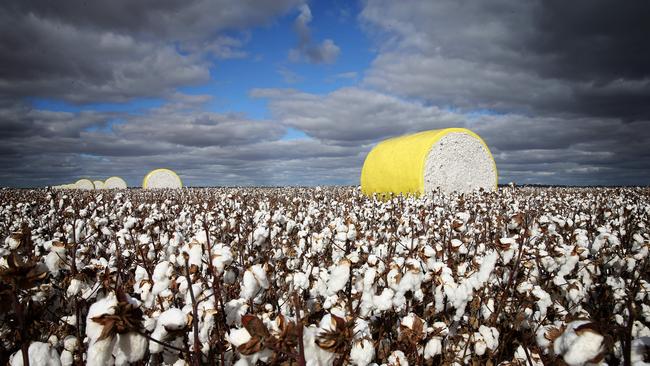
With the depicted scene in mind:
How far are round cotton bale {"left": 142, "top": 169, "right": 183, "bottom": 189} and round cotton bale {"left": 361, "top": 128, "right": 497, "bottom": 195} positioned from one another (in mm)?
30361

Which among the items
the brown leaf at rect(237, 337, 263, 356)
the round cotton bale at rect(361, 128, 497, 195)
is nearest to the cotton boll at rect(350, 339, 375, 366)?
the brown leaf at rect(237, 337, 263, 356)

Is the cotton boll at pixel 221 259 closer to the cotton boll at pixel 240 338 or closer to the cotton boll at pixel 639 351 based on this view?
the cotton boll at pixel 240 338

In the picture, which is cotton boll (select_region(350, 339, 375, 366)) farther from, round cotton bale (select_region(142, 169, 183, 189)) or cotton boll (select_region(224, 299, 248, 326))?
round cotton bale (select_region(142, 169, 183, 189))

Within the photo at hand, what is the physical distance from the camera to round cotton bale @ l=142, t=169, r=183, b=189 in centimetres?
4328

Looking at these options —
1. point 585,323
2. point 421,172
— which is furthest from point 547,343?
point 421,172

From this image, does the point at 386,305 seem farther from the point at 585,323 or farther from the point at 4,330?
the point at 4,330

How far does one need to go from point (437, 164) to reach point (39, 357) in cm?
1934

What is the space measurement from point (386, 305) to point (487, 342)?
3.76 ft

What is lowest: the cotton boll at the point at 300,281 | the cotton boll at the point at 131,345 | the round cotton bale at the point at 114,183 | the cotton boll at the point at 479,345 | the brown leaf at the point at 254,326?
the cotton boll at the point at 479,345

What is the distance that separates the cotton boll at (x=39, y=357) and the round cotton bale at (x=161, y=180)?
44.6 m

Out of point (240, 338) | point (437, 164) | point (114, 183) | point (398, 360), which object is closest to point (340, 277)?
point (398, 360)

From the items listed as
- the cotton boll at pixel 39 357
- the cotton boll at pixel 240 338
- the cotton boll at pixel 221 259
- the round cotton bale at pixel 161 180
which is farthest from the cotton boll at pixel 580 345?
the round cotton bale at pixel 161 180

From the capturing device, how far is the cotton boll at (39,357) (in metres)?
2.08

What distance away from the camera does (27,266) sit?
1.89 meters
